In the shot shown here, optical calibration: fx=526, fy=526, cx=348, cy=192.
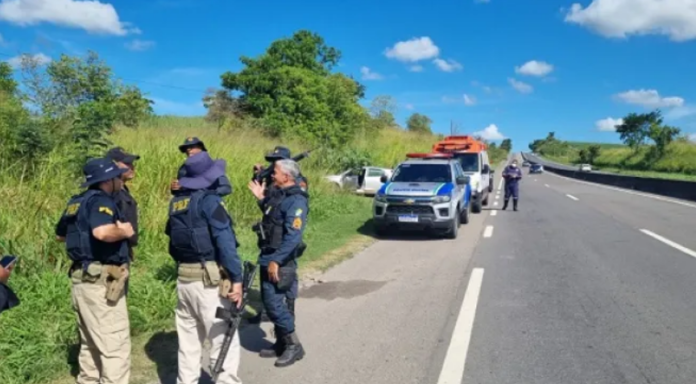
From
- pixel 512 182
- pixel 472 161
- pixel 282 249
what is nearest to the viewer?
pixel 282 249

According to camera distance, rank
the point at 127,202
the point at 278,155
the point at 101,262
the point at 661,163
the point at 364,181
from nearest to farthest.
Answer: the point at 101,262
the point at 127,202
the point at 278,155
the point at 364,181
the point at 661,163

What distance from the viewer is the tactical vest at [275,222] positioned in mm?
4523

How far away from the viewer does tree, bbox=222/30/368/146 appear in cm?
3130

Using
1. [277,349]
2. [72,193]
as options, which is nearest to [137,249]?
[72,193]

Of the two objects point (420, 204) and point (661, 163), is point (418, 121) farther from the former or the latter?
point (420, 204)

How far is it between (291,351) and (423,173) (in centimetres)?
869

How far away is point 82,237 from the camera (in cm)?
356

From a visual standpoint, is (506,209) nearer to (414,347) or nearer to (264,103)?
(414,347)

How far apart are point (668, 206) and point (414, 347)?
16.9m

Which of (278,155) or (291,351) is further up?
(278,155)

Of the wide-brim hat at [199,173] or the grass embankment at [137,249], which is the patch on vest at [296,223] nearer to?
the wide-brim hat at [199,173]

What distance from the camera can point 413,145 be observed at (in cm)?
3841

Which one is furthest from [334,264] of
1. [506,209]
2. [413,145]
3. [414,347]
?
[413,145]

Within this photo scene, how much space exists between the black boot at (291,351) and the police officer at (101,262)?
1.27 metres
